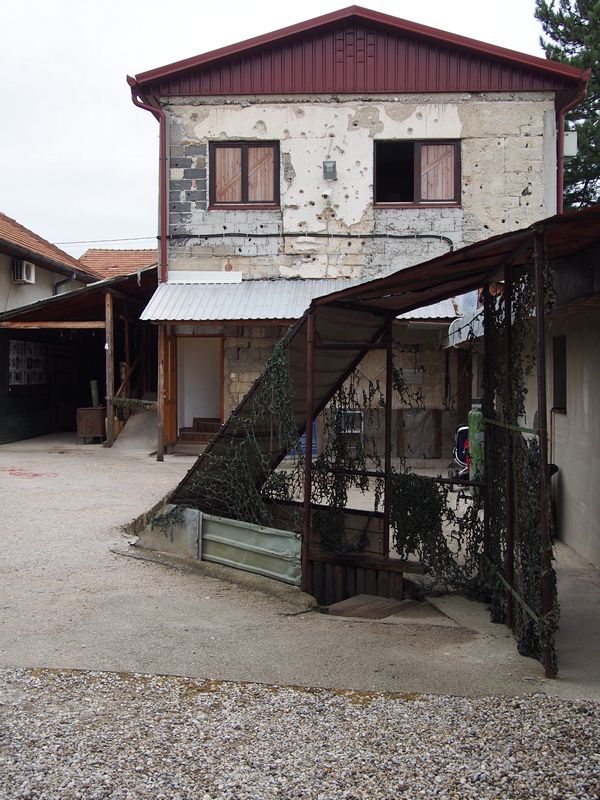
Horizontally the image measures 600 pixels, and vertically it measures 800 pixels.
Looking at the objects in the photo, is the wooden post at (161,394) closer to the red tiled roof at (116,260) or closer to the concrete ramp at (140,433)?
the concrete ramp at (140,433)

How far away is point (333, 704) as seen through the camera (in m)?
4.30

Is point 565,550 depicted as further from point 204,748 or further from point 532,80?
point 532,80

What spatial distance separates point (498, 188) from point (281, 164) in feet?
13.1

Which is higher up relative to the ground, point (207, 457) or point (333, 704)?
point (207, 457)

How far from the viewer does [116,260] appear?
27500mm

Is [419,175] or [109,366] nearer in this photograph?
[419,175]

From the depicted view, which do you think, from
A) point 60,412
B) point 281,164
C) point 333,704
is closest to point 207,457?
point 333,704

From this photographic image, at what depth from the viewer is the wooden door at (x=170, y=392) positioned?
16562 mm

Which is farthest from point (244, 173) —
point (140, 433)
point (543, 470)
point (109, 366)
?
point (543, 470)

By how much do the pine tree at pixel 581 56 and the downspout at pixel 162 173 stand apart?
1343 centimetres

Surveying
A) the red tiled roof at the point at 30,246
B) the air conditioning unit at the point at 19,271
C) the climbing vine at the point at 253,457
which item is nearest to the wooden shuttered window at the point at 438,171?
the red tiled roof at the point at 30,246

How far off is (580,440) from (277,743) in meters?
5.61

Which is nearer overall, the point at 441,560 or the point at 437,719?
the point at 437,719

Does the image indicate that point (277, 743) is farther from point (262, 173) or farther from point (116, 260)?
point (116, 260)
